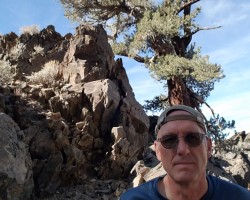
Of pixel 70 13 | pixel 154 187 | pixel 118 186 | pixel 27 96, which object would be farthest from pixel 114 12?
pixel 154 187

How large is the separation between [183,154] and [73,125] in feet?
41.4

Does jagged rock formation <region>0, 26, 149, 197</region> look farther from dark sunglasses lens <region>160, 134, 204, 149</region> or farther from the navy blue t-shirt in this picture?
dark sunglasses lens <region>160, 134, 204, 149</region>

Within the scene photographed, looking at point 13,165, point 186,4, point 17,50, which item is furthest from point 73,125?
point 186,4

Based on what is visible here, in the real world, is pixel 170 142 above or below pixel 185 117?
Answer: below

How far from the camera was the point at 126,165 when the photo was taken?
15.1 metres

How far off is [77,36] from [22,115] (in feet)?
23.4

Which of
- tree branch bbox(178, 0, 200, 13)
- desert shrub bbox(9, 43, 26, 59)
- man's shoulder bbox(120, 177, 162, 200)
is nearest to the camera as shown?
man's shoulder bbox(120, 177, 162, 200)

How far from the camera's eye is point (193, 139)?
2564 mm

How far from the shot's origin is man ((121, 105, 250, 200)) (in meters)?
2.40

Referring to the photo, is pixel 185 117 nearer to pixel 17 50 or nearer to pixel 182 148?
pixel 182 148

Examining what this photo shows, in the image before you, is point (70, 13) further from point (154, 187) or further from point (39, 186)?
point (154, 187)

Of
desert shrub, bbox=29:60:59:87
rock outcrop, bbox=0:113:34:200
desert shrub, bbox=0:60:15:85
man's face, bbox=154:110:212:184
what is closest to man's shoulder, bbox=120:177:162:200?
man's face, bbox=154:110:212:184

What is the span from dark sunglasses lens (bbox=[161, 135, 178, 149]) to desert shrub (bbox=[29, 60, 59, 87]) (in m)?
14.9

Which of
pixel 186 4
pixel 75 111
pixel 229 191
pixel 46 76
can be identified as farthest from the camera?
pixel 186 4
